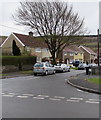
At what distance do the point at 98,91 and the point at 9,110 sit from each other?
5949 mm

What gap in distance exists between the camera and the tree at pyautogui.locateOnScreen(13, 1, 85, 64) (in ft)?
113

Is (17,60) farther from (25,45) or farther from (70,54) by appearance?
(70,54)

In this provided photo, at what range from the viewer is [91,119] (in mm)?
6488

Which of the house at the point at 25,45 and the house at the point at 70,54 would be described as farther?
the house at the point at 70,54

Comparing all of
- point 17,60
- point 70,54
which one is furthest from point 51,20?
point 70,54

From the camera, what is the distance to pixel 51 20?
34.9 m

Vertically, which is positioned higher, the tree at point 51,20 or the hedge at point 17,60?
the tree at point 51,20

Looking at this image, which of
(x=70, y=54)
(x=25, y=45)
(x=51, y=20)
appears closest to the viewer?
(x=51, y=20)

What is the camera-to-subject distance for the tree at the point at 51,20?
34.5 m

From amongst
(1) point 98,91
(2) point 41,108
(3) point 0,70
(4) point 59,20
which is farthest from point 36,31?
(2) point 41,108

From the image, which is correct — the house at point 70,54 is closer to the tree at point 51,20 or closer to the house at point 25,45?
the house at point 25,45

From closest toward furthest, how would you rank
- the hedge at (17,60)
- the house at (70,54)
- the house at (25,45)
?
the hedge at (17,60), the house at (25,45), the house at (70,54)

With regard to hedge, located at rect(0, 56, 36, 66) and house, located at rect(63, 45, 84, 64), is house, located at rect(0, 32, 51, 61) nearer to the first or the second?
hedge, located at rect(0, 56, 36, 66)

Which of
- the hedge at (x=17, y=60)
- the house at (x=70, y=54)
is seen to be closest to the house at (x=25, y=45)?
the hedge at (x=17, y=60)
